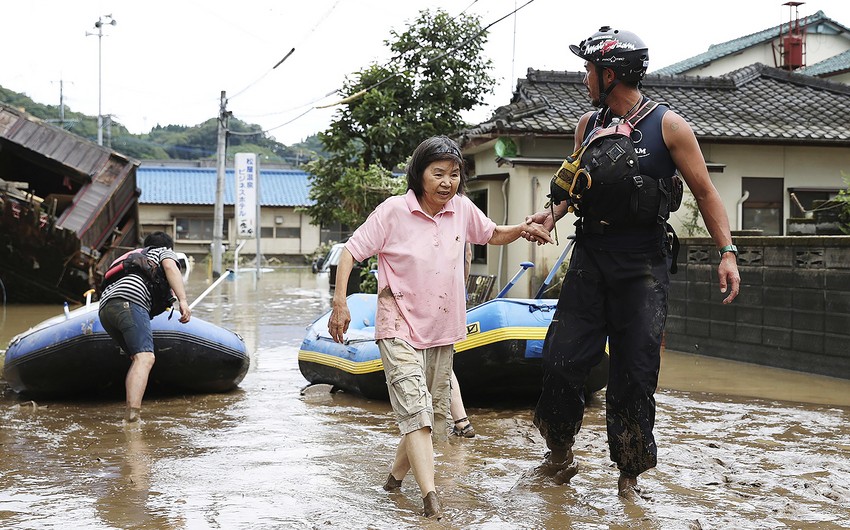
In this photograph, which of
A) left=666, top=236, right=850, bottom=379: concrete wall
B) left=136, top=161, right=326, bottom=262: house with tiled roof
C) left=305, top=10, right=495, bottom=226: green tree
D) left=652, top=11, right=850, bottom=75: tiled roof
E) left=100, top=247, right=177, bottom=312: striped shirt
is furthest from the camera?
left=136, top=161, right=326, bottom=262: house with tiled roof

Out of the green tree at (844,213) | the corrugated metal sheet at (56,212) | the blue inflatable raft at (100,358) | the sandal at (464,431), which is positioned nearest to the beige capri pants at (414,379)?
the sandal at (464,431)

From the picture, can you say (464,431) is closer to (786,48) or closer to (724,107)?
(724,107)

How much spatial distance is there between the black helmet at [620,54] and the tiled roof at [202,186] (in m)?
Result: 42.8

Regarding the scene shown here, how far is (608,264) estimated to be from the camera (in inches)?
182

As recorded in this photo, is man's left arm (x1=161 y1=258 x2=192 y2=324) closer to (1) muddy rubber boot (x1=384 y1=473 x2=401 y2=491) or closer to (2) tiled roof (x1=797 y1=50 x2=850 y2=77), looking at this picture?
(1) muddy rubber boot (x1=384 y1=473 x2=401 y2=491)

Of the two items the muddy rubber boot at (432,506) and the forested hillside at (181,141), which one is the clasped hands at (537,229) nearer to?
the muddy rubber boot at (432,506)

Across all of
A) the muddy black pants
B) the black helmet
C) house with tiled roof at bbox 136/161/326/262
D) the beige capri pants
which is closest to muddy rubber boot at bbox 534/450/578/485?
the muddy black pants

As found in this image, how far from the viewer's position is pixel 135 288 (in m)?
7.66

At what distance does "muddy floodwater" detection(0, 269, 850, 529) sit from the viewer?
4.48 metres

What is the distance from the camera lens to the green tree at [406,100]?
2514 centimetres

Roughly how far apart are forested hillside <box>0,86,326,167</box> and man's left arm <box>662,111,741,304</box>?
61354 millimetres

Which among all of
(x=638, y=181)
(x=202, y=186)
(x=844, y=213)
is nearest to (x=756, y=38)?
(x=844, y=213)

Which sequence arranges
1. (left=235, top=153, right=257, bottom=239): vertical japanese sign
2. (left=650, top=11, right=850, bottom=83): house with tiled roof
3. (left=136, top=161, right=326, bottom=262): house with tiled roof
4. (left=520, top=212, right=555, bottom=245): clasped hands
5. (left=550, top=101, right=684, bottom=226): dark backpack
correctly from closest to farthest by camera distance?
(left=550, top=101, right=684, bottom=226): dark backpack
(left=520, top=212, right=555, bottom=245): clasped hands
(left=650, top=11, right=850, bottom=83): house with tiled roof
(left=235, top=153, right=257, bottom=239): vertical japanese sign
(left=136, top=161, right=326, bottom=262): house with tiled roof

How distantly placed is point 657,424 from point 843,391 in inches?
110
